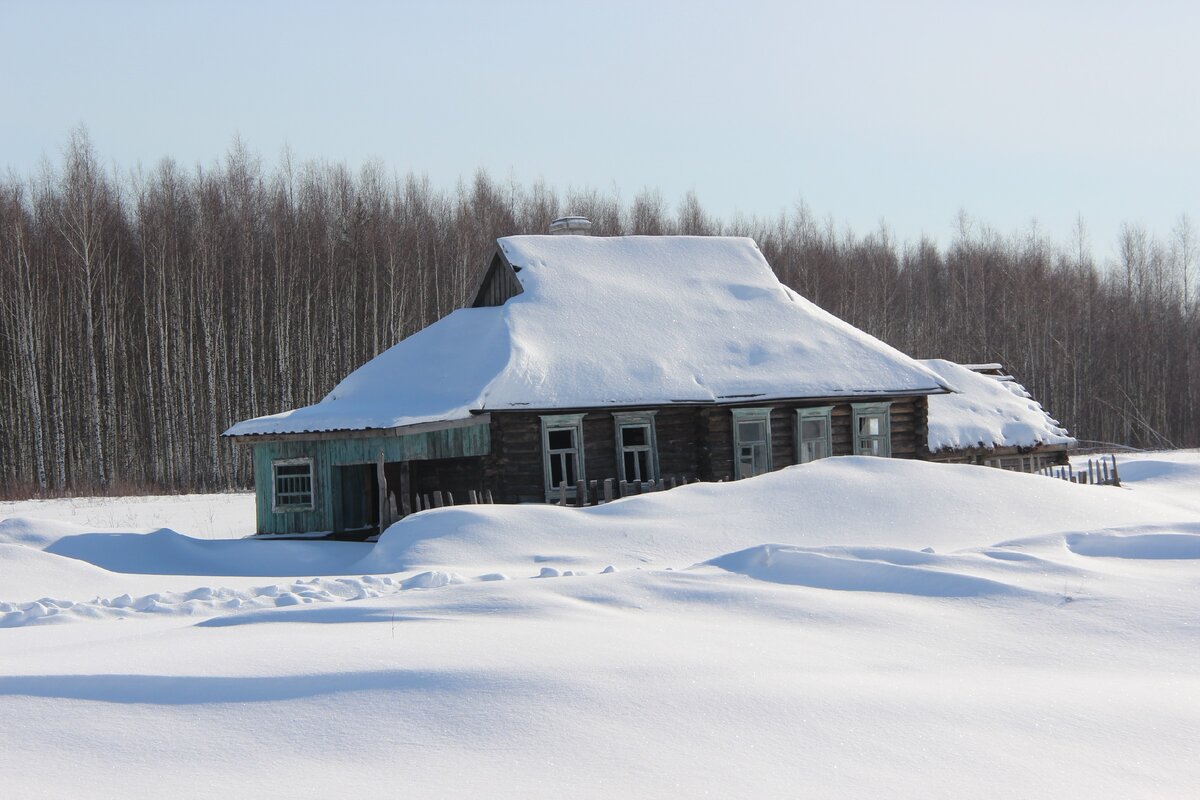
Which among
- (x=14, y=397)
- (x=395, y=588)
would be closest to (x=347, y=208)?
(x=14, y=397)

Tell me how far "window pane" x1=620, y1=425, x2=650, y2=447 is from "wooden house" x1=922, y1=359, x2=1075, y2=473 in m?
8.39

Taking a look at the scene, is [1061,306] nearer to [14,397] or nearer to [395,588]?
[14,397]

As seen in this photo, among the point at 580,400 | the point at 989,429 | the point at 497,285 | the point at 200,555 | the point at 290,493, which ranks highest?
the point at 497,285

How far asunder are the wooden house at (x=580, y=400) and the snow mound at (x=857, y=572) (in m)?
7.98

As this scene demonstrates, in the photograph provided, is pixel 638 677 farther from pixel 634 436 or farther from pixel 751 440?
pixel 751 440

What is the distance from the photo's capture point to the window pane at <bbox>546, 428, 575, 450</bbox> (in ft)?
70.5

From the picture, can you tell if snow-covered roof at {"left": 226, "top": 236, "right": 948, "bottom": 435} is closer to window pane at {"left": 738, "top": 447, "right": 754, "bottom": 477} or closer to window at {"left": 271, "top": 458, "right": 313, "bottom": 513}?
window at {"left": 271, "top": 458, "right": 313, "bottom": 513}

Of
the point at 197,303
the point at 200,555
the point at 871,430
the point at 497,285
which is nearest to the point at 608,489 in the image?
the point at 200,555

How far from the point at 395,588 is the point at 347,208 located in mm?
37507

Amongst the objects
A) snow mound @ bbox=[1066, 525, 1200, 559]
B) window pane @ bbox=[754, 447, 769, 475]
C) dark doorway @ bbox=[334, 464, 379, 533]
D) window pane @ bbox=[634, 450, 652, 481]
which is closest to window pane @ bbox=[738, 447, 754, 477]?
window pane @ bbox=[754, 447, 769, 475]

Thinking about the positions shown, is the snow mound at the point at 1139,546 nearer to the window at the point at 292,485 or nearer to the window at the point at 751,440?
the window at the point at 751,440

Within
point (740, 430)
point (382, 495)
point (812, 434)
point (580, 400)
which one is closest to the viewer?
point (382, 495)

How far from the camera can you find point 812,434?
2308 cm

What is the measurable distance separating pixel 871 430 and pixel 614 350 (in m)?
6.08
